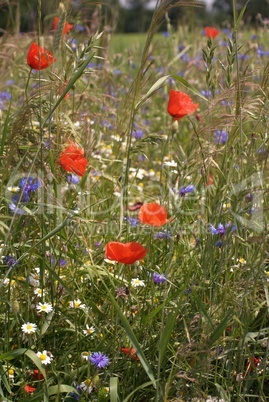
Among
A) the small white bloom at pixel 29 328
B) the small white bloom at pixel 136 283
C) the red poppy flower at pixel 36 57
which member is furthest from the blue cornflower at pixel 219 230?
the red poppy flower at pixel 36 57

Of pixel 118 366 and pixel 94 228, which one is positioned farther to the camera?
pixel 94 228

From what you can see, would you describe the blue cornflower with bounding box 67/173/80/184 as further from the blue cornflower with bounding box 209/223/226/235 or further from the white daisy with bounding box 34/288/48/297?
the blue cornflower with bounding box 209/223/226/235

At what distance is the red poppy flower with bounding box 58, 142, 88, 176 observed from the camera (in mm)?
1854

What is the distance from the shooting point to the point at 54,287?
1.99 metres

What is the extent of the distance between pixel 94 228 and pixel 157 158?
1.34 meters

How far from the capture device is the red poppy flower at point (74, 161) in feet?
6.08

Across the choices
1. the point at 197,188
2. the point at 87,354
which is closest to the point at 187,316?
the point at 87,354

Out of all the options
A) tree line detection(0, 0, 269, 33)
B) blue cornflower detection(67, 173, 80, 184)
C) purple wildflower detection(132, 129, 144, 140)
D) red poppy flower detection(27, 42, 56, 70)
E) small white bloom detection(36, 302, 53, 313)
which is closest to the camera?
small white bloom detection(36, 302, 53, 313)

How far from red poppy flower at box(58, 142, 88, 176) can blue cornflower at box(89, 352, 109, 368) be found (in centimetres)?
45

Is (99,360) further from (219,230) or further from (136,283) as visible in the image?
(219,230)

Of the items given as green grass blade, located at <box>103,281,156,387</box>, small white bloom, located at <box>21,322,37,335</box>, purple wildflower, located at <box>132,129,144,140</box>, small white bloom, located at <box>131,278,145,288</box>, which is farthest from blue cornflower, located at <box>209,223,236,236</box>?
purple wildflower, located at <box>132,129,144,140</box>

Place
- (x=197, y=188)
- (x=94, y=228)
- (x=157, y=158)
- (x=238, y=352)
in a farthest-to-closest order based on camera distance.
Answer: (x=157, y=158) < (x=197, y=188) < (x=94, y=228) < (x=238, y=352)

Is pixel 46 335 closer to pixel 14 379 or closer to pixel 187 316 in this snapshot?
pixel 14 379

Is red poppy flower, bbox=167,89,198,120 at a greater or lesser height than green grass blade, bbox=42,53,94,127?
lesser
